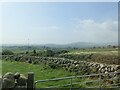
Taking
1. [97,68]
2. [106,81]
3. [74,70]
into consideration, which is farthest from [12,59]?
[106,81]

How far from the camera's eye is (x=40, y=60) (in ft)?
115

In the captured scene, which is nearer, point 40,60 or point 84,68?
point 84,68

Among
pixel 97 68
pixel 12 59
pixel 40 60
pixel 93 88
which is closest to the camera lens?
pixel 93 88

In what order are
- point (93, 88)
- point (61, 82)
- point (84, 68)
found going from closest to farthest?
point (93, 88) → point (61, 82) → point (84, 68)

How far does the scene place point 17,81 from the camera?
943cm

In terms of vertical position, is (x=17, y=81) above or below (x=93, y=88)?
above

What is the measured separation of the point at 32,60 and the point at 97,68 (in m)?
14.7

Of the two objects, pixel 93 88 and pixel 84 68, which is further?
pixel 84 68

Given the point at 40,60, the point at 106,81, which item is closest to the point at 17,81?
the point at 106,81

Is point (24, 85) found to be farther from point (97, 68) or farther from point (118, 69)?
point (97, 68)

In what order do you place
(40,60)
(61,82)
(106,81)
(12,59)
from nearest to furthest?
(106,81)
(61,82)
(40,60)
(12,59)

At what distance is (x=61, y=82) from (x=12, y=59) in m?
21.2

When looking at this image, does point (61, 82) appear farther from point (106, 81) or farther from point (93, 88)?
point (93, 88)

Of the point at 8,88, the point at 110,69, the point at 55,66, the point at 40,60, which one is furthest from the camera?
the point at 40,60
